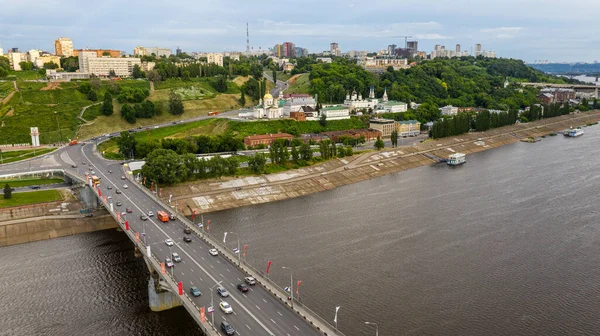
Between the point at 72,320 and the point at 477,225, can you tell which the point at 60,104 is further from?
the point at 477,225

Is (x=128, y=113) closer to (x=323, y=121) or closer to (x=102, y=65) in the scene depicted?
(x=323, y=121)

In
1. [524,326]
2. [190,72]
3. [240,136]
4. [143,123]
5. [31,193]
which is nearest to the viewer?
[524,326]

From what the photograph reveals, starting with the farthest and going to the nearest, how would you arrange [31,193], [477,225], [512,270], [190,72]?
[190,72]
[31,193]
[477,225]
[512,270]

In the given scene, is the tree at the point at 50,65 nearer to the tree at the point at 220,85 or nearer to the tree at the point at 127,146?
the tree at the point at 220,85

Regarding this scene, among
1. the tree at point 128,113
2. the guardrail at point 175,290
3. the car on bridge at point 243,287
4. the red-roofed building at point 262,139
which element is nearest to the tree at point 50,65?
the tree at point 128,113

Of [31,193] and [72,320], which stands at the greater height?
[31,193]

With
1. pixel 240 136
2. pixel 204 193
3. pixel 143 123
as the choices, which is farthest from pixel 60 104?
pixel 204 193

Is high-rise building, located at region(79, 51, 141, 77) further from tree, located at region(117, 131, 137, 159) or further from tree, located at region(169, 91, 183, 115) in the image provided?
tree, located at region(117, 131, 137, 159)

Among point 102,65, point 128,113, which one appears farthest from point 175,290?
point 102,65
